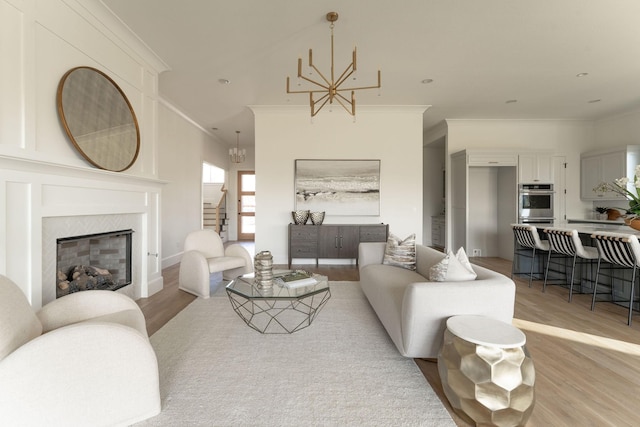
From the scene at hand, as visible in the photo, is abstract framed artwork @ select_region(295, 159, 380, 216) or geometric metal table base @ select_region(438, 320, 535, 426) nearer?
geometric metal table base @ select_region(438, 320, 535, 426)

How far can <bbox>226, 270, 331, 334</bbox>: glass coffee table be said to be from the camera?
Answer: 89.8 inches

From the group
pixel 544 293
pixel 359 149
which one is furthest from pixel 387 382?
pixel 359 149

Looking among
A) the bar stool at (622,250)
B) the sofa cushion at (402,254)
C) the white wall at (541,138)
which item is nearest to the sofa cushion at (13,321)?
the sofa cushion at (402,254)

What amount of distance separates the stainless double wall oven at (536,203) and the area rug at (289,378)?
458 centimetres

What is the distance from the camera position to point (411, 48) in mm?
3311

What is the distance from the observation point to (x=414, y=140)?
5363 millimetres

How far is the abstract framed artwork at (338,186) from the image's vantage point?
536cm

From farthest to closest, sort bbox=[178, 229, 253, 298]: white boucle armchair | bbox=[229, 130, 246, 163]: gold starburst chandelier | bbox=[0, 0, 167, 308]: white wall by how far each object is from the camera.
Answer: bbox=[229, 130, 246, 163]: gold starburst chandelier
bbox=[178, 229, 253, 298]: white boucle armchair
bbox=[0, 0, 167, 308]: white wall

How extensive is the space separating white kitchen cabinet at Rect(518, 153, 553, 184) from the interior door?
7.00 m

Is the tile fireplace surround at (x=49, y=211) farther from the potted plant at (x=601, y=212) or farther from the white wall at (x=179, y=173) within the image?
the potted plant at (x=601, y=212)

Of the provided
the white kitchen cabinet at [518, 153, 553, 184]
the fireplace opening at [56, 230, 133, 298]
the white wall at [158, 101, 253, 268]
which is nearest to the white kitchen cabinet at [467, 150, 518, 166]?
the white kitchen cabinet at [518, 153, 553, 184]

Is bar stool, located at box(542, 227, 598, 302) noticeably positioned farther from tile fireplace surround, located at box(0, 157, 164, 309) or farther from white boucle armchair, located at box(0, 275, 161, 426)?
tile fireplace surround, located at box(0, 157, 164, 309)

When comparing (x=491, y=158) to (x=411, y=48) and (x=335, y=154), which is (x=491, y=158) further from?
(x=411, y=48)

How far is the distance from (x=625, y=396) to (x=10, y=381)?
3.16m
